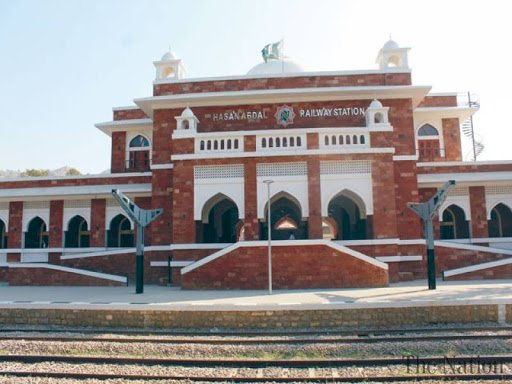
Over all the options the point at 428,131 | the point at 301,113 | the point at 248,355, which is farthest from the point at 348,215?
the point at 248,355

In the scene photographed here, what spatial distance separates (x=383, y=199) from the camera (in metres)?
16.3

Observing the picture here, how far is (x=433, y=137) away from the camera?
23.1m

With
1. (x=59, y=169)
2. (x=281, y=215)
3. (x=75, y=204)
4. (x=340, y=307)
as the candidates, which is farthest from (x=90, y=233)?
(x=59, y=169)

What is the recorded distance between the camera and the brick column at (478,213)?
63.2ft

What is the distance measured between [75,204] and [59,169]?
121ft

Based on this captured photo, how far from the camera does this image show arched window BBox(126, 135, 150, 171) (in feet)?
76.6

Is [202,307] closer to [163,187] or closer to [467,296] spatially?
[467,296]

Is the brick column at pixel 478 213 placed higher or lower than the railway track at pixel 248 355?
higher

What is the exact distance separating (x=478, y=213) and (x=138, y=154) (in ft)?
55.5

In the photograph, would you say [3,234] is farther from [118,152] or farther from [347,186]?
[347,186]

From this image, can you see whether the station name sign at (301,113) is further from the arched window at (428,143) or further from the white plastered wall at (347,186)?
the arched window at (428,143)

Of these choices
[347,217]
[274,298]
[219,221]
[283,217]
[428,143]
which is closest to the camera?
[274,298]

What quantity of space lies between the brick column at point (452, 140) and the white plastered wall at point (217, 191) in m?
12.1

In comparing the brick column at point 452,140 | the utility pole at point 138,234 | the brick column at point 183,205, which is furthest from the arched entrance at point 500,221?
the utility pole at point 138,234
